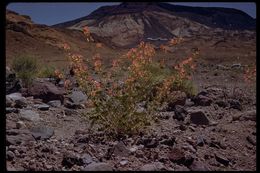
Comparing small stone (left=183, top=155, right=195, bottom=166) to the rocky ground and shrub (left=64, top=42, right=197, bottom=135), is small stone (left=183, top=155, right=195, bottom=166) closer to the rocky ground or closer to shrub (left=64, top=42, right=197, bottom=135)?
the rocky ground

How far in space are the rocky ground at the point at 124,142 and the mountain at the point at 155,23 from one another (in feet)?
148

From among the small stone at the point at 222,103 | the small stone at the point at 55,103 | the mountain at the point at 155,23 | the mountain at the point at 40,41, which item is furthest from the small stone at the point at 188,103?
the mountain at the point at 155,23

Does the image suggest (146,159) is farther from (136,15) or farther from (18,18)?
(136,15)

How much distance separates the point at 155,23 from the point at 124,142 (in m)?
67.0

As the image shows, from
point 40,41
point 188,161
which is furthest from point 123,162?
point 40,41

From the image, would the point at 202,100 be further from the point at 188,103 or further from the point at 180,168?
the point at 180,168

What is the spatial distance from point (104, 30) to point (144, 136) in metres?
57.6

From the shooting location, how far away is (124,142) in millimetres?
6355

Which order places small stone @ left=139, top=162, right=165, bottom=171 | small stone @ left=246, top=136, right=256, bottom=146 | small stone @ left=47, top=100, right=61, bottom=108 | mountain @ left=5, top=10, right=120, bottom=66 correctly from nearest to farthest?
1. small stone @ left=139, top=162, right=165, bottom=171
2. small stone @ left=246, top=136, right=256, bottom=146
3. small stone @ left=47, top=100, right=61, bottom=108
4. mountain @ left=5, top=10, right=120, bottom=66

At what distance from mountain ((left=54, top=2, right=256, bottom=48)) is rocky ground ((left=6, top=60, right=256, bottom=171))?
45.0 metres

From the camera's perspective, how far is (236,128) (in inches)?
311

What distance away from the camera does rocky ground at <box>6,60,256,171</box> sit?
542 centimetres

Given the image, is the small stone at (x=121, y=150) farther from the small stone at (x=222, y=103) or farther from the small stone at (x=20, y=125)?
the small stone at (x=222, y=103)

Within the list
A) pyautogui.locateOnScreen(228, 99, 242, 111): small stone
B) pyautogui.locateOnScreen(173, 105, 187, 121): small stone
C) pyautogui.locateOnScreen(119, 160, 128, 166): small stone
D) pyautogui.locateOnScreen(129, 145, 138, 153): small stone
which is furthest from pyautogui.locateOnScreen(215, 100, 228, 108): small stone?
pyautogui.locateOnScreen(119, 160, 128, 166): small stone
